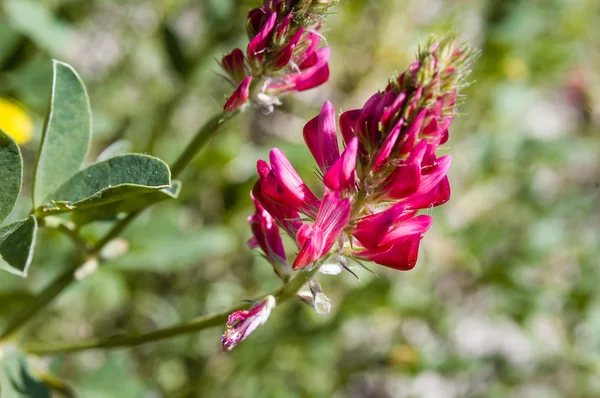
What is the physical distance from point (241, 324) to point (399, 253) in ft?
0.98

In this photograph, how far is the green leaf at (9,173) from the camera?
1187 mm

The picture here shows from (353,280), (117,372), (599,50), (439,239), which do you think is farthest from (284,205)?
(599,50)

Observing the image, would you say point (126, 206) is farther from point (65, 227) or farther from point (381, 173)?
point (381, 173)

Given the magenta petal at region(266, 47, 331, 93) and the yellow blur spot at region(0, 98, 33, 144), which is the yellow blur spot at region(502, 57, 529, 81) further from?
the magenta petal at region(266, 47, 331, 93)

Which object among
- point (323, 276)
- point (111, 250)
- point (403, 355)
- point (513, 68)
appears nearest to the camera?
point (111, 250)

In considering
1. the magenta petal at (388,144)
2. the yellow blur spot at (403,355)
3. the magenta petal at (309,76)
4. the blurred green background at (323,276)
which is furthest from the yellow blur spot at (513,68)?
the magenta petal at (388,144)

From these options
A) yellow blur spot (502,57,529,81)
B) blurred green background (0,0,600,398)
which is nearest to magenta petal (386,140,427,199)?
blurred green background (0,0,600,398)

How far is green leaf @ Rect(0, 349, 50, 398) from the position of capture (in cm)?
142

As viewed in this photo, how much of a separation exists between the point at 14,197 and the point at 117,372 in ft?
3.48

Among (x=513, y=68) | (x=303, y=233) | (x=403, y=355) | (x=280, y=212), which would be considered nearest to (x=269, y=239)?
(x=280, y=212)

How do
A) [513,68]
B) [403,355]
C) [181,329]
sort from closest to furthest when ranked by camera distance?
[181,329]
[403,355]
[513,68]

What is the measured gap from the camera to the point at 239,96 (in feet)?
4.17

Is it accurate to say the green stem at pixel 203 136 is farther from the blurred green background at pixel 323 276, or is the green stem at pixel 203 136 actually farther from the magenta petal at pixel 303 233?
the blurred green background at pixel 323 276

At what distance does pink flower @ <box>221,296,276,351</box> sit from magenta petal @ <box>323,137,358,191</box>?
25 cm
